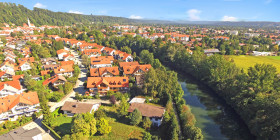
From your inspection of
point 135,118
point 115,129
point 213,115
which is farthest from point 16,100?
point 213,115

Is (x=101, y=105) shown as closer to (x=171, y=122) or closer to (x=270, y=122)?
(x=171, y=122)

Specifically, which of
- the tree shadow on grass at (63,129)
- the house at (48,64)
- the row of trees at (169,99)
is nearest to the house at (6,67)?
the house at (48,64)

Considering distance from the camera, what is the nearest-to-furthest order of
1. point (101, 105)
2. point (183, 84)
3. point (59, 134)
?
point (59, 134) < point (101, 105) < point (183, 84)

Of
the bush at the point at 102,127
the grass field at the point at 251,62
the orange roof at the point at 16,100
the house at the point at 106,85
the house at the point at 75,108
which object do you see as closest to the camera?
the bush at the point at 102,127

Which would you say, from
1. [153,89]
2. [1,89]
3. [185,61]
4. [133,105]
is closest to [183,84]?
[185,61]

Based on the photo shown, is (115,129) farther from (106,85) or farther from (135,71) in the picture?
(135,71)

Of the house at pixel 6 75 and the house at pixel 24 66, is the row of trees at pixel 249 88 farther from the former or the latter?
the house at pixel 6 75
